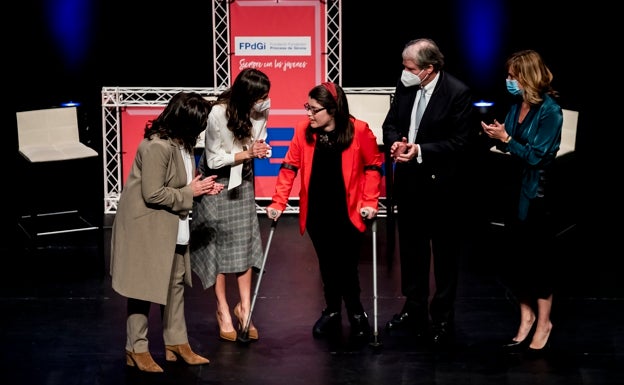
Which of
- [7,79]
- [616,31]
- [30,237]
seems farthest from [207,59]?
[616,31]

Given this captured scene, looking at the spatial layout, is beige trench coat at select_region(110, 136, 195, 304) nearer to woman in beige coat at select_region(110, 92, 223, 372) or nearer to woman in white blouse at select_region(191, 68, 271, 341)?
woman in beige coat at select_region(110, 92, 223, 372)

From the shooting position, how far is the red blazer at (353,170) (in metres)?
5.94

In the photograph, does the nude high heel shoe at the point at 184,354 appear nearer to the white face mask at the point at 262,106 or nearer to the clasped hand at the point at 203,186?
the clasped hand at the point at 203,186

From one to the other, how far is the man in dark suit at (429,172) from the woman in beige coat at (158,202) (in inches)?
44.4

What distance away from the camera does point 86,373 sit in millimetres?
5633

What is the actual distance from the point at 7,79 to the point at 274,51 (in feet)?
9.07

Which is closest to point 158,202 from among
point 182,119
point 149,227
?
point 149,227

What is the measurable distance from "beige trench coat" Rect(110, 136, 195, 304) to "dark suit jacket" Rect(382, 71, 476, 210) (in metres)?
1.33

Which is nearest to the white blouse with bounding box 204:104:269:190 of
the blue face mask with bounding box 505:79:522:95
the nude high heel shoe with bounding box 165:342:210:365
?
the nude high heel shoe with bounding box 165:342:210:365

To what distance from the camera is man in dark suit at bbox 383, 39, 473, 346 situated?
593 centimetres

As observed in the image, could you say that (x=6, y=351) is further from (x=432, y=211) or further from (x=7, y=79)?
(x=7, y=79)

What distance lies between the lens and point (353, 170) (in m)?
5.94

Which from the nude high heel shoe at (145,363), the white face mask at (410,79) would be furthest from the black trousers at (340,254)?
the nude high heel shoe at (145,363)

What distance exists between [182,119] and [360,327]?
1.63 m
